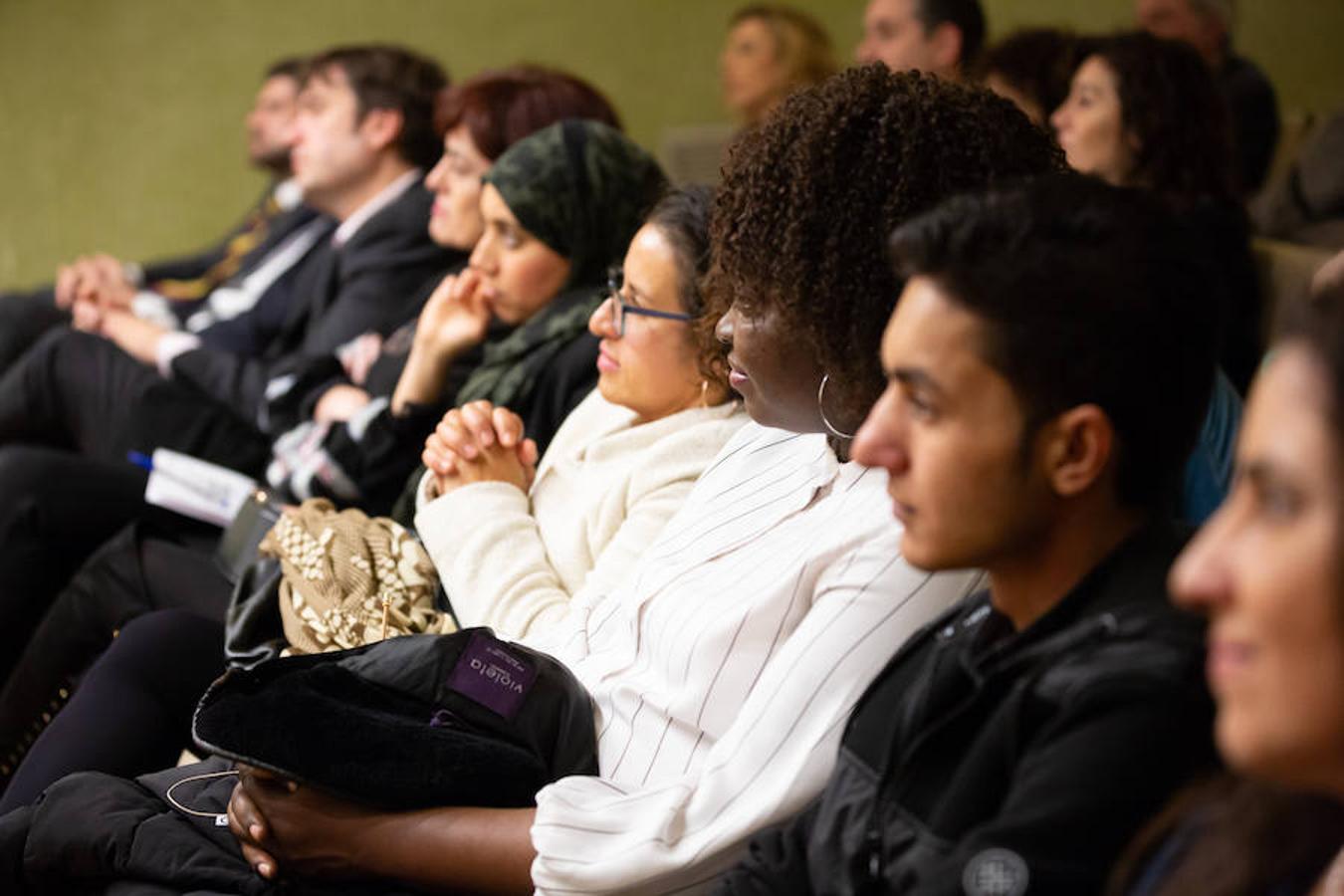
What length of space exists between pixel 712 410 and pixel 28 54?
4.49 m

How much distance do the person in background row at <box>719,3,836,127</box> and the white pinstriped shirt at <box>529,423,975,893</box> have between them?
11.3 ft

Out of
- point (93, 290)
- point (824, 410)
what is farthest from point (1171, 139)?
point (93, 290)

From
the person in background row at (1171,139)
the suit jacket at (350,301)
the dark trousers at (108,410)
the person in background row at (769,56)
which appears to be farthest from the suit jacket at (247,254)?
the person in background row at (1171,139)

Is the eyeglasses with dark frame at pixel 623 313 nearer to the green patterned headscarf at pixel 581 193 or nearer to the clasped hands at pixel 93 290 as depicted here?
the green patterned headscarf at pixel 581 193

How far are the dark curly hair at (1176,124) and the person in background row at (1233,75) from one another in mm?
1056

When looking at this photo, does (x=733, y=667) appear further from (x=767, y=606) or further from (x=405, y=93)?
(x=405, y=93)

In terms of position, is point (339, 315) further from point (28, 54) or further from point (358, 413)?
point (28, 54)

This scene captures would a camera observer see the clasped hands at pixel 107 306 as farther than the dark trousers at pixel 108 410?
Yes

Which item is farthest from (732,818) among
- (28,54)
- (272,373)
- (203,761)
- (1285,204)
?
(28,54)

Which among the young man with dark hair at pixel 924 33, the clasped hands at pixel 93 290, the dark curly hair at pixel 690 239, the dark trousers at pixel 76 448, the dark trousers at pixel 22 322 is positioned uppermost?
the dark curly hair at pixel 690 239

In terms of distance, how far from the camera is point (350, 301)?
3.20 m

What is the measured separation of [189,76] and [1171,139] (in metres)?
3.71

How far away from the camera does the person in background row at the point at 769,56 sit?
16.1ft

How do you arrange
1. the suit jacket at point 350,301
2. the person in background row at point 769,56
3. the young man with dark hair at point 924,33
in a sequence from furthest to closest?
1. the person in background row at point 769,56
2. the young man with dark hair at point 924,33
3. the suit jacket at point 350,301
